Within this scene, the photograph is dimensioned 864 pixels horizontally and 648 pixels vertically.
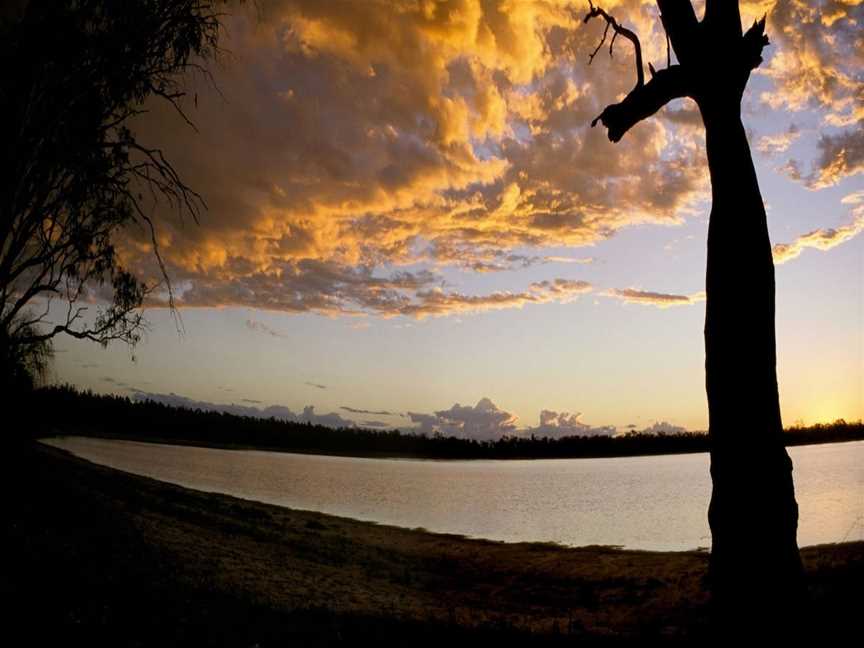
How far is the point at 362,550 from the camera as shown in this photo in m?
16.8

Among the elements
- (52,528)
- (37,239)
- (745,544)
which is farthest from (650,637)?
(37,239)

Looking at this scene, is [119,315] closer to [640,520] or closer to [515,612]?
[515,612]

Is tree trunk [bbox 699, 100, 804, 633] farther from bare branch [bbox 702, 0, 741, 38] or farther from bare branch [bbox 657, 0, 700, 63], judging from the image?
bare branch [bbox 702, 0, 741, 38]

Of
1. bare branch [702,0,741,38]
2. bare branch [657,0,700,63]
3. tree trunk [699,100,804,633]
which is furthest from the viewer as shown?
bare branch [657,0,700,63]

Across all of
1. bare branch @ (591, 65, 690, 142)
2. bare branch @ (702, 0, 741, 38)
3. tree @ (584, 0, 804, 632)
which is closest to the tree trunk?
tree @ (584, 0, 804, 632)

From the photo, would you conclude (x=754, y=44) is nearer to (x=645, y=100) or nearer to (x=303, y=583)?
(x=645, y=100)

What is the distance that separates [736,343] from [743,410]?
0.62 m

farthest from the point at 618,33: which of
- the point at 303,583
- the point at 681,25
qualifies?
the point at 303,583

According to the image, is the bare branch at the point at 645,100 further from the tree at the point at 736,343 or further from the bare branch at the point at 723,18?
the bare branch at the point at 723,18

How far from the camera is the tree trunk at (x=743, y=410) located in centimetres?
490

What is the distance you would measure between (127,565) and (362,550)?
8.80m

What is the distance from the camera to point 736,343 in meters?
5.38

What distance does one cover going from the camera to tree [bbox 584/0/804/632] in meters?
4.93

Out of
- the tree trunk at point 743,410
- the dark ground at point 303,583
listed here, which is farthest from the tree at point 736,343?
the dark ground at point 303,583
